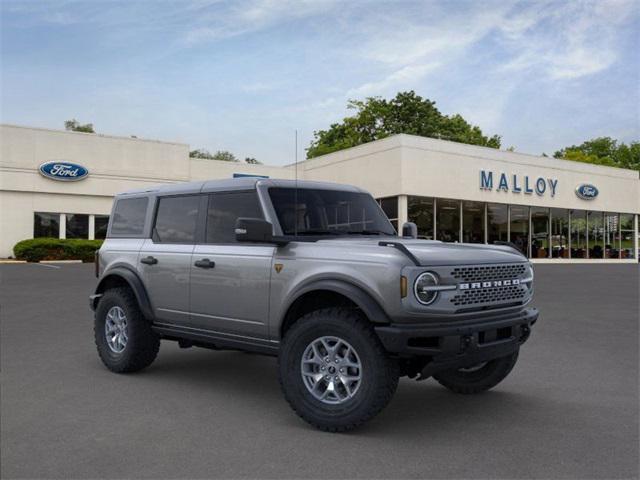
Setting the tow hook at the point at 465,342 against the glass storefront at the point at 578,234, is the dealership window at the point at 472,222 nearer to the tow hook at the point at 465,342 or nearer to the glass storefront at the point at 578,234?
the glass storefront at the point at 578,234

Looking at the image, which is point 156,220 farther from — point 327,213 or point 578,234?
point 578,234

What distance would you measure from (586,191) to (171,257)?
43.5 metres

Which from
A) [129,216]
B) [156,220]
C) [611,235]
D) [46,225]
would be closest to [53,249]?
[46,225]

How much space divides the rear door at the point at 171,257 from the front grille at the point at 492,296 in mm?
2717

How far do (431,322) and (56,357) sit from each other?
5.00 m

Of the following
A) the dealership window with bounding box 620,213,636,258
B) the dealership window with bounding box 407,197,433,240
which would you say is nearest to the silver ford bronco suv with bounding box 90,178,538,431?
the dealership window with bounding box 407,197,433,240

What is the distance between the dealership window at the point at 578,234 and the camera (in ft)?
147

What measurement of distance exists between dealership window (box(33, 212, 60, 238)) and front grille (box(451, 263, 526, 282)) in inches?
1403

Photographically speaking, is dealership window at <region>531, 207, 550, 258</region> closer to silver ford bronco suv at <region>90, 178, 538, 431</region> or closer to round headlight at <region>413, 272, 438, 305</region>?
silver ford bronco suv at <region>90, 178, 538, 431</region>

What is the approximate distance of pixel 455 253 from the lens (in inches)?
188

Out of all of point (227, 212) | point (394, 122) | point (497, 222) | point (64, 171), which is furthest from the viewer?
point (394, 122)

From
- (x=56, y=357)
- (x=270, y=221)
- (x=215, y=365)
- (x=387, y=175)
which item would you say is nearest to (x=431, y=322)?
(x=270, y=221)

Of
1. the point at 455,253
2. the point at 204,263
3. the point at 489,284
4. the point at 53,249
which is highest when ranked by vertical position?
the point at 455,253

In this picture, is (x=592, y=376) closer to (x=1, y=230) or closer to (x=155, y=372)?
(x=155, y=372)
